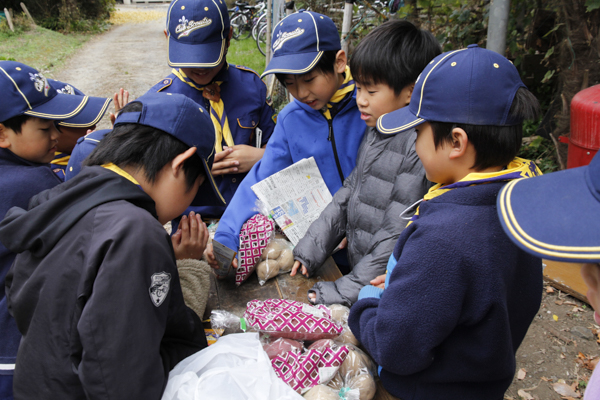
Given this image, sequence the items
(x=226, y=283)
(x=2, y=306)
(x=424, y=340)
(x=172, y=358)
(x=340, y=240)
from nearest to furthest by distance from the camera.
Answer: (x=424, y=340) < (x=172, y=358) < (x=2, y=306) < (x=226, y=283) < (x=340, y=240)

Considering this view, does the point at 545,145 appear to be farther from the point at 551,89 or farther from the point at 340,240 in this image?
the point at 340,240

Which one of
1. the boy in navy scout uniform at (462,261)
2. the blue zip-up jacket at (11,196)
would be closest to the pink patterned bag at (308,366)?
the boy in navy scout uniform at (462,261)

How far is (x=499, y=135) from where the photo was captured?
1102 mm

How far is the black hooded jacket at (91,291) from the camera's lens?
95 cm

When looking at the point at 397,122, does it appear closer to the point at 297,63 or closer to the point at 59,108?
the point at 297,63

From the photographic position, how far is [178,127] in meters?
1.27

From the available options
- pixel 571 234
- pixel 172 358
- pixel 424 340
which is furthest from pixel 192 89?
pixel 571 234

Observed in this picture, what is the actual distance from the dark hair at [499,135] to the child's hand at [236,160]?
1557mm

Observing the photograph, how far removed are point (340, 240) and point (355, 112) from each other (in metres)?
0.69

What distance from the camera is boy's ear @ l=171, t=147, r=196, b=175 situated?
1.27 metres

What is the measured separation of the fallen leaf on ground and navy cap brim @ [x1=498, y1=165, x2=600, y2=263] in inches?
96.5

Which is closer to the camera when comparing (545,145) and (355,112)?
(355,112)

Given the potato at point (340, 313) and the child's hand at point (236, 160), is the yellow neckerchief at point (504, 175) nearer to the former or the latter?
the potato at point (340, 313)

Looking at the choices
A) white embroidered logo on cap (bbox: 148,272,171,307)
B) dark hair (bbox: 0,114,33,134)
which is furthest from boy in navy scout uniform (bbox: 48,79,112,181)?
white embroidered logo on cap (bbox: 148,272,171,307)
